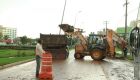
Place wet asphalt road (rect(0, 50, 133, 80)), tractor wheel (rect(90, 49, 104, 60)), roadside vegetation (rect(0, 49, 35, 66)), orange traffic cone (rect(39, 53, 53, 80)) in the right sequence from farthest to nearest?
tractor wheel (rect(90, 49, 104, 60)) < roadside vegetation (rect(0, 49, 35, 66)) < wet asphalt road (rect(0, 50, 133, 80)) < orange traffic cone (rect(39, 53, 53, 80))

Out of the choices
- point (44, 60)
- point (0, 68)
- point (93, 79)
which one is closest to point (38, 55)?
point (44, 60)

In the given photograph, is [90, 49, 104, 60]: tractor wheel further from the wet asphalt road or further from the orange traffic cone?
the orange traffic cone

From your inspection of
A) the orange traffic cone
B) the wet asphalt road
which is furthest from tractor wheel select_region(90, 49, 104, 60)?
the orange traffic cone

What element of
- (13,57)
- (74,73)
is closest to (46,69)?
(74,73)

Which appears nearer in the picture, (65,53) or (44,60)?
(44,60)

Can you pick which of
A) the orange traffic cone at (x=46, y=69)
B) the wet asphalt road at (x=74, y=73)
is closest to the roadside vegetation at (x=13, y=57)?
the wet asphalt road at (x=74, y=73)

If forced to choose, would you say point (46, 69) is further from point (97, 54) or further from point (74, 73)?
point (97, 54)

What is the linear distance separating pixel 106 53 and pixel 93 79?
21919 mm

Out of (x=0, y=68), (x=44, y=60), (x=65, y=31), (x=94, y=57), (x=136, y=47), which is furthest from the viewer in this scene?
(x=65, y=31)

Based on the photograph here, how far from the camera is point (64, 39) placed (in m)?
41.4

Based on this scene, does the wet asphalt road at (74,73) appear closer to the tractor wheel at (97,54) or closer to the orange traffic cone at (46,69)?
the orange traffic cone at (46,69)

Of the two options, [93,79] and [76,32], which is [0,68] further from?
[76,32]

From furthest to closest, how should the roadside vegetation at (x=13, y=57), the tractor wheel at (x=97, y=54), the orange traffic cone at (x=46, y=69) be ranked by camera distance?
the tractor wheel at (x=97, y=54), the roadside vegetation at (x=13, y=57), the orange traffic cone at (x=46, y=69)

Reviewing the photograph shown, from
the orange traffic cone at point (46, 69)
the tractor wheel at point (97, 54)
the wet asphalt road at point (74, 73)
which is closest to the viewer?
the orange traffic cone at point (46, 69)
